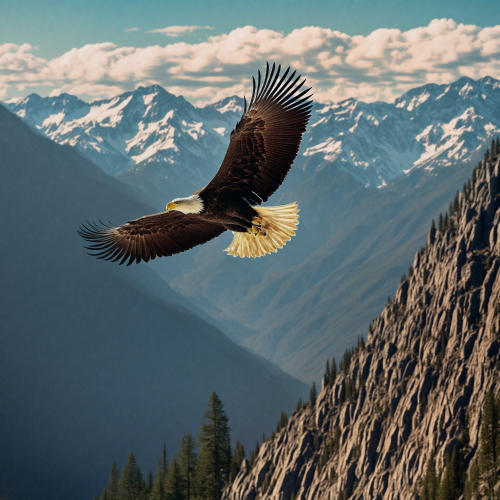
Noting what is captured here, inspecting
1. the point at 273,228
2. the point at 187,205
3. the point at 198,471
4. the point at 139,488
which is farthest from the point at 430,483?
the point at 187,205

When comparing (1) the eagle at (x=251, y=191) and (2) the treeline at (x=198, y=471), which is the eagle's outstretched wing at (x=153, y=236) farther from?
(2) the treeline at (x=198, y=471)

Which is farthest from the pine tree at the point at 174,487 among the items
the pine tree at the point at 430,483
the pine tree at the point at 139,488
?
the pine tree at the point at 430,483

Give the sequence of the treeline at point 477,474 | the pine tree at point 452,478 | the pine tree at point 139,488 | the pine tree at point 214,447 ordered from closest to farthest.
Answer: the pine tree at point 214,447 < the treeline at point 477,474 < the pine tree at point 452,478 < the pine tree at point 139,488

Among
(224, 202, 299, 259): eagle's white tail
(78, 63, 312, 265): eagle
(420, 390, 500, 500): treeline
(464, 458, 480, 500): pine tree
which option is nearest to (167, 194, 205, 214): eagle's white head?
(78, 63, 312, 265): eagle

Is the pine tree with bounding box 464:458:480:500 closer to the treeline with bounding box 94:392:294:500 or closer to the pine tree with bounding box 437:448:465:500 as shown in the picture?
the pine tree with bounding box 437:448:465:500

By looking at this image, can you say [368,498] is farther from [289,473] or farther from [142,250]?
[142,250]

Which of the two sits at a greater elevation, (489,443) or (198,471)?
(489,443)

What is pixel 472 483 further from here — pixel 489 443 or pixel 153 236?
pixel 153 236
